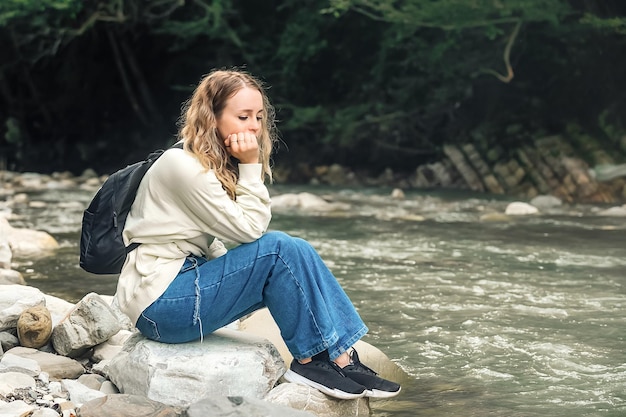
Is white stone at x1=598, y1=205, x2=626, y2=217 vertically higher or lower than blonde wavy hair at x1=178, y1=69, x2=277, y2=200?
lower

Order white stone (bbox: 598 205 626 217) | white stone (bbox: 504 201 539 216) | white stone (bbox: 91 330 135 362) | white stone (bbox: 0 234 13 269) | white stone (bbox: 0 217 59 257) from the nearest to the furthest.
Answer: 1. white stone (bbox: 91 330 135 362)
2. white stone (bbox: 0 234 13 269)
3. white stone (bbox: 0 217 59 257)
4. white stone (bbox: 598 205 626 217)
5. white stone (bbox: 504 201 539 216)

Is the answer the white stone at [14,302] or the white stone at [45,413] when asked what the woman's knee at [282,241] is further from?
the white stone at [14,302]

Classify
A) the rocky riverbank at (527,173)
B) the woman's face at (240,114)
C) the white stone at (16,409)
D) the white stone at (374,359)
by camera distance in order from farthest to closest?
the rocky riverbank at (527,173)
the white stone at (374,359)
the woman's face at (240,114)
the white stone at (16,409)

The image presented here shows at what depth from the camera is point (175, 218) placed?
3422mm

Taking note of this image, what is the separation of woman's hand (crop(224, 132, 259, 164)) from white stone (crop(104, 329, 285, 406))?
0.72 m

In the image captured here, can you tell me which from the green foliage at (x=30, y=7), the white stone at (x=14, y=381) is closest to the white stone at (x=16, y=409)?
the white stone at (x=14, y=381)

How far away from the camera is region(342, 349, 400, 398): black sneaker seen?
11.3 ft

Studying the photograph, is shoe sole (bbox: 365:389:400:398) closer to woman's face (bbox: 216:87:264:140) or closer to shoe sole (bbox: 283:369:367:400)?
shoe sole (bbox: 283:369:367:400)

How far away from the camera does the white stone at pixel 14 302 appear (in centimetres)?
416

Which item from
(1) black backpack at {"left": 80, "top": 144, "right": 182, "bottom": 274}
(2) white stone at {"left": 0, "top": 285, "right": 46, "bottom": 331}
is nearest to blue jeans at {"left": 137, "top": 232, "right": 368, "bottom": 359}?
(1) black backpack at {"left": 80, "top": 144, "right": 182, "bottom": 274}

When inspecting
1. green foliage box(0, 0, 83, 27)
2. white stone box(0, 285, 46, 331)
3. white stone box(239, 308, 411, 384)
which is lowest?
white stone box(239, 308, 411, 384)

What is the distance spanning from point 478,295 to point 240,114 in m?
3.02

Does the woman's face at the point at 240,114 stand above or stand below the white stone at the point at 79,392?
above

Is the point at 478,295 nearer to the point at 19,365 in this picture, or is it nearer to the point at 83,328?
the point at 83,328
